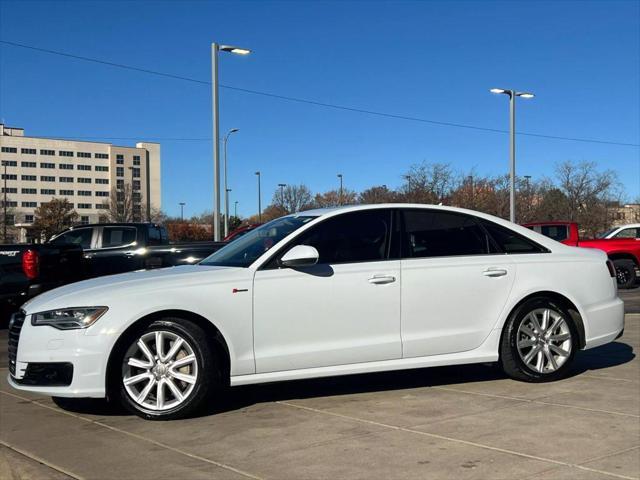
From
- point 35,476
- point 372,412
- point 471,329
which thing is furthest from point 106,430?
point 471,329

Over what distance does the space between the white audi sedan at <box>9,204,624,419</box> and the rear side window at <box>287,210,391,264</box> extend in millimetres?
11

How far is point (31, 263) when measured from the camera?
441 inches

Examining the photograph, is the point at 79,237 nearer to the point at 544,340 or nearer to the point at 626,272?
the point at 544,340

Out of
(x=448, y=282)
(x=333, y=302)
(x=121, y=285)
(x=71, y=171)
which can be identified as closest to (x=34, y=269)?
(x=121, y=285)

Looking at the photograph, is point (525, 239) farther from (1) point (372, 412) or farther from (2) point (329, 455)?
(2) point (329, 455)

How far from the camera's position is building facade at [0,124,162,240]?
12950 cm

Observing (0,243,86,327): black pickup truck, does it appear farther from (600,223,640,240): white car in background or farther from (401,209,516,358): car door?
(600,223,640,240): white car in background

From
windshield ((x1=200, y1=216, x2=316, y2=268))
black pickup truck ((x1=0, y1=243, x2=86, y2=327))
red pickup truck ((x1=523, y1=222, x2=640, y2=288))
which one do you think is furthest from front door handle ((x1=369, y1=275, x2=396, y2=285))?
red pickup truck ((x1=523, y1=222, x2=640, y2=288))

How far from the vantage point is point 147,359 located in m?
4.93

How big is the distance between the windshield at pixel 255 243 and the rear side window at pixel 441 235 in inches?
Result: 35.2

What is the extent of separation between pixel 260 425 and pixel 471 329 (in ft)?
6.78

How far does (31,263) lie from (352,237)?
757 cm

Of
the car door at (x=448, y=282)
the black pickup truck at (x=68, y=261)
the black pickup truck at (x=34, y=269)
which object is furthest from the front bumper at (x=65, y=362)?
the black pickup truck at (x=34, y=269)

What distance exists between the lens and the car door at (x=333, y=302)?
519 centimetres
